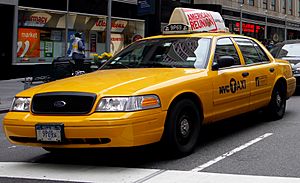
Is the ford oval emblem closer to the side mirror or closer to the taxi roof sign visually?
the side mirror

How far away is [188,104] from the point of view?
6062 millimetres

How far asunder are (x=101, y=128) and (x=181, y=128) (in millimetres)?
1249

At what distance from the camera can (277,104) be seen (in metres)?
8.74

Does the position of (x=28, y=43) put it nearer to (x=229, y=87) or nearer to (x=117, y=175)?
(x=229, y=87)

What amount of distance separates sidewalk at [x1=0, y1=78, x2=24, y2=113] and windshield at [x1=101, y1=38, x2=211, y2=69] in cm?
504

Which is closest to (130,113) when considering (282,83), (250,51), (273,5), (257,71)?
(257,71)

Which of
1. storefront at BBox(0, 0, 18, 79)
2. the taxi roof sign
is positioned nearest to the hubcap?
the taxi roof sign

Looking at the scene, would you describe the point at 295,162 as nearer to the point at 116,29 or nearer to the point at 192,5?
the point at 116,29

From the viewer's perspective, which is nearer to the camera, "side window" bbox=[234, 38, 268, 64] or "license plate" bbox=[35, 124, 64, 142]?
"license plate" bbox=[35, 124, 64, 142]

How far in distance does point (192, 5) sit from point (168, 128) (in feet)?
92.6

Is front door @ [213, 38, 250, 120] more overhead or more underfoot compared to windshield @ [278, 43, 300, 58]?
more underfoot

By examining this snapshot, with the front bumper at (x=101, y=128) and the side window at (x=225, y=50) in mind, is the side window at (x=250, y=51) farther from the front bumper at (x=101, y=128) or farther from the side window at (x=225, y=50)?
the front bumper at (x=101, y=128)

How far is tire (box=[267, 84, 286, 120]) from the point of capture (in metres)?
8.61

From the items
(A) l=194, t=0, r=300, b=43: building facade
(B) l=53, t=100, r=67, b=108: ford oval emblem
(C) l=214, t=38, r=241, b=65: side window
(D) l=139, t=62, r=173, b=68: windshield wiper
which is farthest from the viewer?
(A) l=194, t=0, r=300, b=43: building facade
